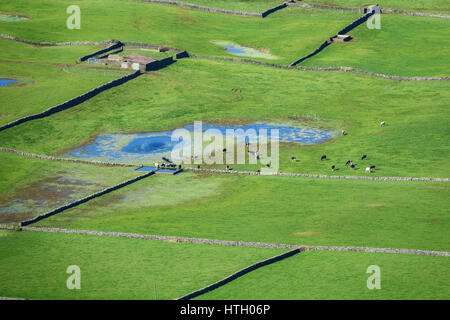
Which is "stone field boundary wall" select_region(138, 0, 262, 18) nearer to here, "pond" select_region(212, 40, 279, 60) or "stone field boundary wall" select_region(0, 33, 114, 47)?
"pond" select_region(212, 40, 279, 60)

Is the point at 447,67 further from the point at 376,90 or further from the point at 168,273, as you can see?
the point at 168,273

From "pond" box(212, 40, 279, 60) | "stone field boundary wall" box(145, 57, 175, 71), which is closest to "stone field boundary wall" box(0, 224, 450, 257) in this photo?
"stone field boundary wall" box(145, 57, 175, 71)

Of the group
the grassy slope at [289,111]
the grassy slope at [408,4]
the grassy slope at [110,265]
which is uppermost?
the grassy slope at [408,4]

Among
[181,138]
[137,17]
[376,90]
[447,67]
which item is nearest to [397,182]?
[181,138]

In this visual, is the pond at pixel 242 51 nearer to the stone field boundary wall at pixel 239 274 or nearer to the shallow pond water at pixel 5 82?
the shallow pond water at pixel 5 82

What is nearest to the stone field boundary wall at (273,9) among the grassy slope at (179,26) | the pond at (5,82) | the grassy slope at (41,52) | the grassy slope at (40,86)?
the grassy slope at (179,26)

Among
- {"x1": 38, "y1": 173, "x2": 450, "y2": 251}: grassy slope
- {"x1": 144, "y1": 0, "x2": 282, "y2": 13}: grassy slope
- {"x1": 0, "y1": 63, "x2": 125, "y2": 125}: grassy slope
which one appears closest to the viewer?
{"x1": 38, "y1": 173, "x2": 450, "y2": 251}: grassy slope

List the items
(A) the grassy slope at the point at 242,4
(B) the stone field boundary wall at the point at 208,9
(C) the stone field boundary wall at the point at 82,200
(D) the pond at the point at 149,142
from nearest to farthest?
1. (C) the stone field boundary wall at the point at 82,200
2. (D) the pond at the point at 149,142
3. (B) the stone field boundary wall at the point at 208,9
4. (A) the grassy slope at the point at 242,4
